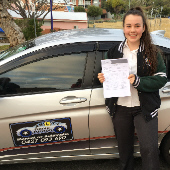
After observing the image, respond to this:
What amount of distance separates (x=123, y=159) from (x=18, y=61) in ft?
4.70

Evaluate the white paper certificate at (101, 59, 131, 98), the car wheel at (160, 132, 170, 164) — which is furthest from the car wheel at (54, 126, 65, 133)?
the car wheel at (160, 132, 170, 164)

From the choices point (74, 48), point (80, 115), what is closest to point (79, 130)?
point (80, 115)

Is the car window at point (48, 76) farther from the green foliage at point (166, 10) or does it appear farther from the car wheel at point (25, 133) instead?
the green foliage at point (166, 10)

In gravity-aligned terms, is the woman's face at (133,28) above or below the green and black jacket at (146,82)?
above

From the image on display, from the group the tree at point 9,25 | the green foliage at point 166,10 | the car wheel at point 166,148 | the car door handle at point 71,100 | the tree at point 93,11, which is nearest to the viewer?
the car door handle at point 71,100

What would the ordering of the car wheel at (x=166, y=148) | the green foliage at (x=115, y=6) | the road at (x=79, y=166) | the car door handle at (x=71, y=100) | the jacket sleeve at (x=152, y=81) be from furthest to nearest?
the green foliage at (x=115, y=6)
the road at (x=79, y=166)
the car wheel at (x=166, y=148)
the car door handle at (x=71, y=100)
the jacket sleeve at (x=152, y=81)

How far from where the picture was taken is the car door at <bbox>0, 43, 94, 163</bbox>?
6.85ft

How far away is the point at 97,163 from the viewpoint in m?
2.65

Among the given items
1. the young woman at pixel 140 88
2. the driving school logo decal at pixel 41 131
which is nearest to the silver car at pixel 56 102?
the driving school logo decal at pixel 41 131

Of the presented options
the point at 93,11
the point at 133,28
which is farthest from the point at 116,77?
the point at 93,11

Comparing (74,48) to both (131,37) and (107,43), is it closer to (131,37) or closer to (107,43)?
(107,43)

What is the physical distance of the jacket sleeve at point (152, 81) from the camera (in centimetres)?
169

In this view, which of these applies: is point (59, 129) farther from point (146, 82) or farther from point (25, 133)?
point (146, 82)

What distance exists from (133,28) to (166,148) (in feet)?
4.75
